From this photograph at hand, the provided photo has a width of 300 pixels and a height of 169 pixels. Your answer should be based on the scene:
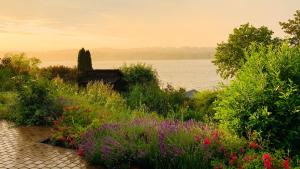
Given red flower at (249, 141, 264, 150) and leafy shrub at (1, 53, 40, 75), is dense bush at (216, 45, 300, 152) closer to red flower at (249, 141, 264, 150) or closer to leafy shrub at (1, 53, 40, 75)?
red flower at (249, 141, 264, 150)

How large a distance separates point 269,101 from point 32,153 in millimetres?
5536

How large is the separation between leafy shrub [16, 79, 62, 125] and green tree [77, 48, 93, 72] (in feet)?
42.1

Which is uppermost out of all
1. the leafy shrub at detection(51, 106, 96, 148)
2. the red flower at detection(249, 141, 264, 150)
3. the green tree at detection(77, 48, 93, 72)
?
the green tree at detection(77, 48, 93, 72)

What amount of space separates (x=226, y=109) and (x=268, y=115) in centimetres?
107

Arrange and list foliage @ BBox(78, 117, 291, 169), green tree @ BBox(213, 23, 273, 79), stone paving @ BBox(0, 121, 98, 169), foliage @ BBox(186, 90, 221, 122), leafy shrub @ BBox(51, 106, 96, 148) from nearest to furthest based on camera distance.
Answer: foliage @ BBox(78, 117, 291, 169), stone paving @ BBox(0, 121, 98, 169), leafy shrub @ BBox(51, 106, 96, 148), foliage @ BBox(186, 90, 221, 122), green tree @ BBox(213, 23, 273, 79)

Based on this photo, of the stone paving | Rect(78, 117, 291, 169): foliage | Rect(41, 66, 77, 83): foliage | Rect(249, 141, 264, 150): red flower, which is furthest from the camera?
Rect(41, 66, 77, 83): foliage

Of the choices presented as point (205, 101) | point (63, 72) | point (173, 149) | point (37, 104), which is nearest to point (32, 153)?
point (173, 149)

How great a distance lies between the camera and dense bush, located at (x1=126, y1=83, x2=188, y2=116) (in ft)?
58.0

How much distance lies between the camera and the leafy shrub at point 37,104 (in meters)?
12.6

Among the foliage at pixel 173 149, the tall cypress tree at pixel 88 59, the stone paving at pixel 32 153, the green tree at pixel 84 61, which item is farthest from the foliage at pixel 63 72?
the foliage at pixel 173 149

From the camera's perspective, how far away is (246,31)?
4431cm

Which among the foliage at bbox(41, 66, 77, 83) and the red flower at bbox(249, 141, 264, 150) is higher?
the foliage at bbox(41, 66, 77, 83)

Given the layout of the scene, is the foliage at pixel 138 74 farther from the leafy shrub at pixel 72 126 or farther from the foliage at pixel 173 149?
the foliage at pixel 173 149

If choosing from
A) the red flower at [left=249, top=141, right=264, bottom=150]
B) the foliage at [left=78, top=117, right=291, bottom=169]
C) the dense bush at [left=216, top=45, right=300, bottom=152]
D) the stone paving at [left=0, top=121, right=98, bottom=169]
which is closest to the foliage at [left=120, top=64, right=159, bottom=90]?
the stone paving at [left=0, top=121, right=98, bottom=169]
